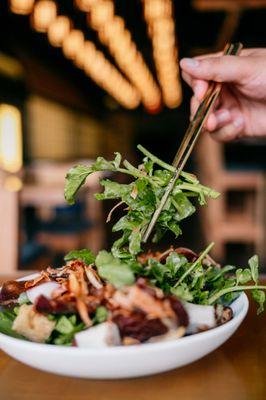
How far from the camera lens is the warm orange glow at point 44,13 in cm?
475

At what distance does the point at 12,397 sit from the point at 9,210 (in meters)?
2.07

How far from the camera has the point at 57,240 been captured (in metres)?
4.65

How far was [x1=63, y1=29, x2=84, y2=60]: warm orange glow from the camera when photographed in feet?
19.6

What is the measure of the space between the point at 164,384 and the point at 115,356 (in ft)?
0.47

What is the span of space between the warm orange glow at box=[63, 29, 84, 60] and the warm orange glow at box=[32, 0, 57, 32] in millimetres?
621

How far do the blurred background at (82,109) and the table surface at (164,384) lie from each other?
1915 millimetres

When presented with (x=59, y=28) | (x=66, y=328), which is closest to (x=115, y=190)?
(x=66, y=328)

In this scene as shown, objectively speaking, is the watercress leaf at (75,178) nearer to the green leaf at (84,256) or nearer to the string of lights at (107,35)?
the green leaf at (84,256)

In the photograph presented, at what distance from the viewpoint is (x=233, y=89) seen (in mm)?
1777

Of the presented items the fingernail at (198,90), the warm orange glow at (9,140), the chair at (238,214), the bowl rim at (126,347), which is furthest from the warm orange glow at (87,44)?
the bowl rim at (126,347)

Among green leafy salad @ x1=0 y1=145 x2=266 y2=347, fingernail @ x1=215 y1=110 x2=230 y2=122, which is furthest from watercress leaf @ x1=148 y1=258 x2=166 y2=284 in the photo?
fingernail @ x1=215 y1=110 x2=230 y2=122

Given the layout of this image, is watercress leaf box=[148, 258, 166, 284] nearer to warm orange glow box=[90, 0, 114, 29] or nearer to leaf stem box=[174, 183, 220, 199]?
leaf stem box=[174, 183, 220, 199]

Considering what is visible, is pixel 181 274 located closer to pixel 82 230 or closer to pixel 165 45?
pixel 82 230

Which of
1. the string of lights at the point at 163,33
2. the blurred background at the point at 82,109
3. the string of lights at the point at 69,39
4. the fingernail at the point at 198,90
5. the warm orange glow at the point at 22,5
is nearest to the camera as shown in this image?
the fingernail at the point at 198,90
